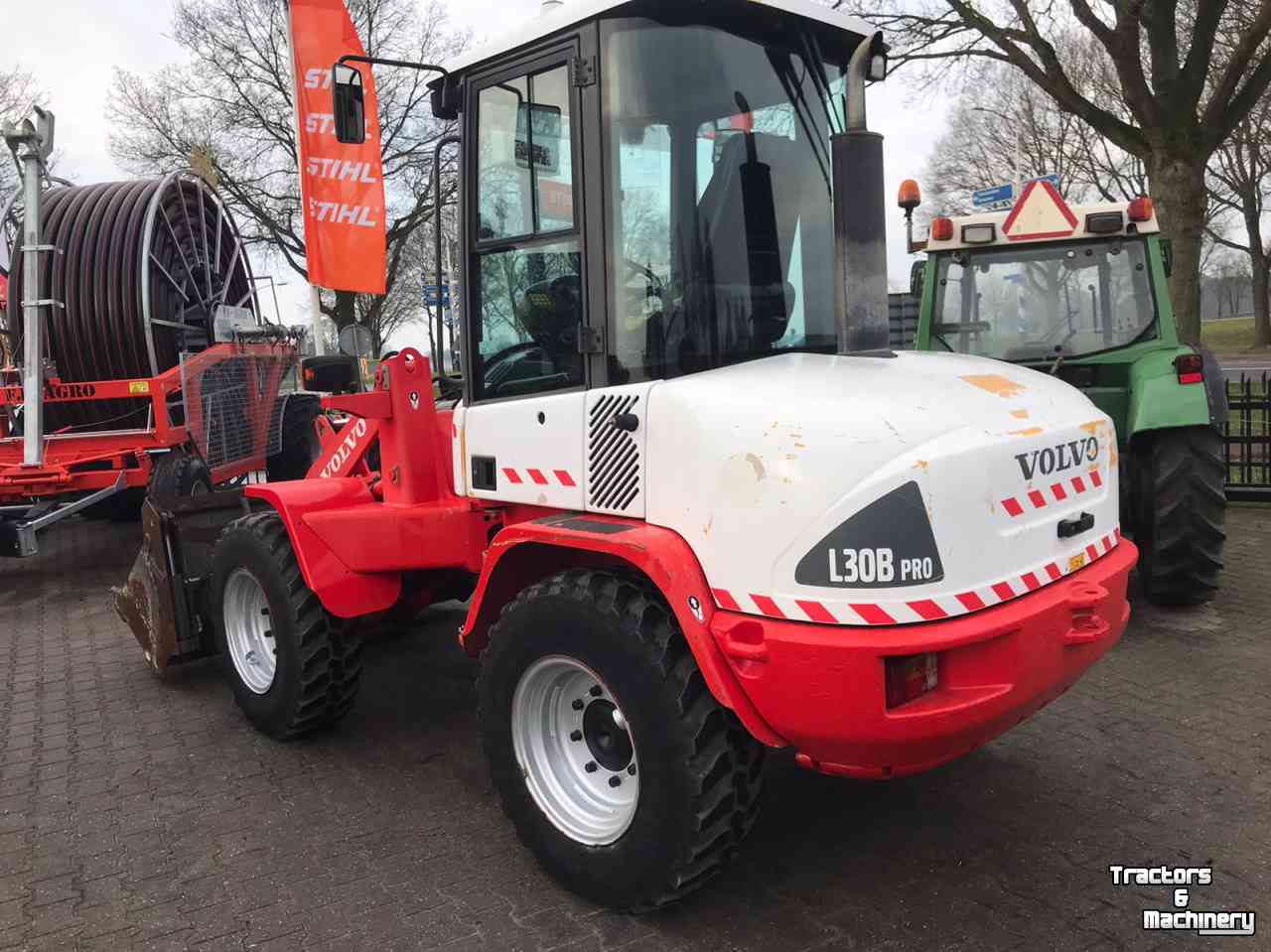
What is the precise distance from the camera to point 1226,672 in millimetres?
4594

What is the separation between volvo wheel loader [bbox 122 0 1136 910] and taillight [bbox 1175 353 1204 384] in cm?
279

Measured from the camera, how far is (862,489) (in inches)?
91.0

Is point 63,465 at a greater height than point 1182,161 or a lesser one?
lesser

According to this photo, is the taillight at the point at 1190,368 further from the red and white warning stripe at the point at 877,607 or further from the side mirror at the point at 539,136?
the side mirror at the point at 539,136

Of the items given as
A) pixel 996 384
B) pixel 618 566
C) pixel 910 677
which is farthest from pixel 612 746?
pixel 996 384

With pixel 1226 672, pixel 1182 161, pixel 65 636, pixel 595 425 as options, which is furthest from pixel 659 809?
pixel 1182 161

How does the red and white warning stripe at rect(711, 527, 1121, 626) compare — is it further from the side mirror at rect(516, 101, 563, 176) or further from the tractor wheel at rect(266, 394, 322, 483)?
the tractor wheel at rect(266, 394, 322, 483)

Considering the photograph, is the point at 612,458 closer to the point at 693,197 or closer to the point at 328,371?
the point at 693,197

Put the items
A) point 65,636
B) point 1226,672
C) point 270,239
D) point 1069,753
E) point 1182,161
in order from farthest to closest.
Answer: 1. point 270,239
2. point 1182,161
3. point 65,636
4. point 1226,672
5. point 1069,753

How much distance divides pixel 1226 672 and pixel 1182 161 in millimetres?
8249

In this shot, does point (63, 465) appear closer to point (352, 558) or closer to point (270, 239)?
point (352, 558)

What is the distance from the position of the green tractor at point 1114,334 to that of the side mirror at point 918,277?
0.01 metres

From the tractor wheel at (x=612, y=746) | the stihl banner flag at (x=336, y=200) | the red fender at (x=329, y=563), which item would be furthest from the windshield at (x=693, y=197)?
the stihl banner flag at (x=336, y=200)

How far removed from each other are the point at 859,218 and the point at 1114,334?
4.07 meters
